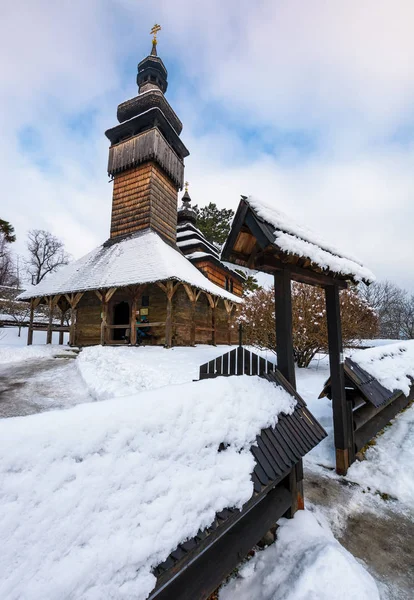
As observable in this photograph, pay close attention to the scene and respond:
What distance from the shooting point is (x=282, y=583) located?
2.09 metres

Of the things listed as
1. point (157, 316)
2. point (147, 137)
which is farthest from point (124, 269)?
point (147, 137)

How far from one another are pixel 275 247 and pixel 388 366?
14.7ft

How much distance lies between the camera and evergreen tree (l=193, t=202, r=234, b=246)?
33.2m

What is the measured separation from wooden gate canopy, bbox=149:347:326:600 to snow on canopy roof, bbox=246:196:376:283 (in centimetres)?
133

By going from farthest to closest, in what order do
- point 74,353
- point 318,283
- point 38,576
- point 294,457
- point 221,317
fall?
point 221,317 → point 74,353 → point 318,283 → point 294,457 → point 38,576

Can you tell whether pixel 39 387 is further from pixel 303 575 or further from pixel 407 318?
pixel 407 318

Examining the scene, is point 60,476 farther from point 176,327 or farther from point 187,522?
point 176,327

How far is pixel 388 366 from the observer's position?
5.72m

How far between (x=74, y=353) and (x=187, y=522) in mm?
12806

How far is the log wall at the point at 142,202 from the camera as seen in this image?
16.7 meters

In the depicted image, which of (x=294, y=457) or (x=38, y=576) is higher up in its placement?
(x=38, y=576)

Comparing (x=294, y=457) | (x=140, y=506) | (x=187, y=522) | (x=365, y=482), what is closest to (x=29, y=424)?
(x=140, y=506)

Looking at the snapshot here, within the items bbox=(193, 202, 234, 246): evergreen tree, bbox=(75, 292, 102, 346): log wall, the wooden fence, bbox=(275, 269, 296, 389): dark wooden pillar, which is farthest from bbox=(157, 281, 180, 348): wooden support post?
bbox=(193, 202, 234, 246): evergreen tree

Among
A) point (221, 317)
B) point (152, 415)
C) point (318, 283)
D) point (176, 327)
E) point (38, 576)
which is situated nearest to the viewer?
point (38, 576)
